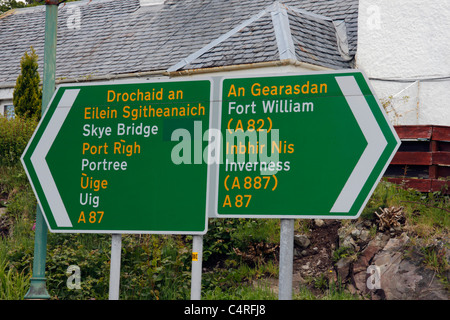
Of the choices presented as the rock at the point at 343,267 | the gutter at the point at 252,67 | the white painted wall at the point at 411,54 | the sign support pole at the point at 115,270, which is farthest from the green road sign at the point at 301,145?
the white painted wall at the point at 411,54

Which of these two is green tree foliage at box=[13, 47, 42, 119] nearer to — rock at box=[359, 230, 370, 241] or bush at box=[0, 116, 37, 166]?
bush at box=[0, 116, 37, 166]

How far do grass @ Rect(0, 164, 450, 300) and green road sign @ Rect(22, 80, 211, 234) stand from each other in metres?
3.03

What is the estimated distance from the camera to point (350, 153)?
16.1 ft

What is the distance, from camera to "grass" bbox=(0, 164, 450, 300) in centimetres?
859

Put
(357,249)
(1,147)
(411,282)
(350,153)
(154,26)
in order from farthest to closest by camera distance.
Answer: (154,26) < (1,147) < (357,249) < (411,282) < (350,153)

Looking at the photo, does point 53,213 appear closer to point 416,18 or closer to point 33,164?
point 33,164

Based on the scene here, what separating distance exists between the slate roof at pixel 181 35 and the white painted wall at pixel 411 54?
1.07 meters

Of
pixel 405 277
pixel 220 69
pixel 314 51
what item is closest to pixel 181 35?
pixel 220 69

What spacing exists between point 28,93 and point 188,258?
7923mm

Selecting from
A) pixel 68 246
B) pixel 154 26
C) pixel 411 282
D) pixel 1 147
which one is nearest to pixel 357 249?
pixel 411 282

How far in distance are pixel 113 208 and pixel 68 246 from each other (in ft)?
15.6

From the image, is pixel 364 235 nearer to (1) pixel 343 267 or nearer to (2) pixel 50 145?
(1) pixel 343 267

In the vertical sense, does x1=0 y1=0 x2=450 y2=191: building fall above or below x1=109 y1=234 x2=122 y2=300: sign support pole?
above

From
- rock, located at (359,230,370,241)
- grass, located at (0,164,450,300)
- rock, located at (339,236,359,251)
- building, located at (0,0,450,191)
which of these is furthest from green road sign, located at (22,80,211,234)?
building, located at (0,0,450,191)
